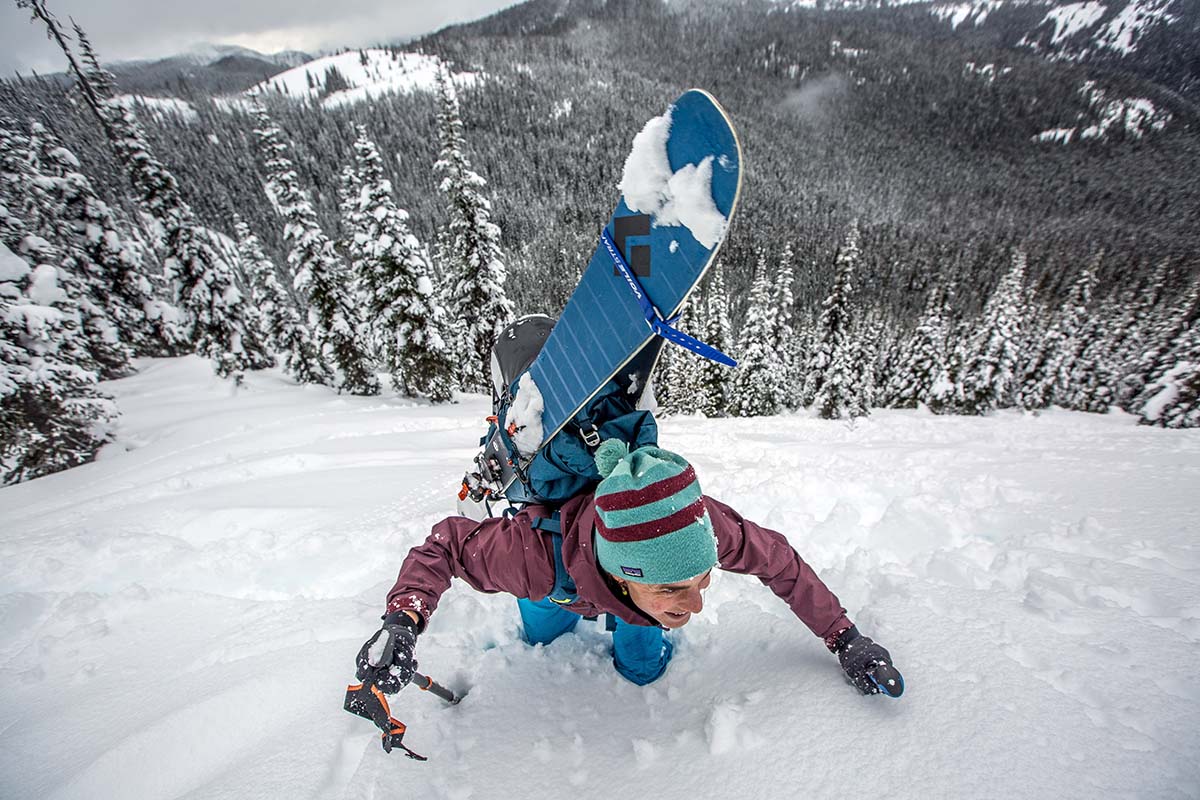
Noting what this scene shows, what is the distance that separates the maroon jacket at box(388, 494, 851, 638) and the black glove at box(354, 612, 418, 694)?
5.8 inches

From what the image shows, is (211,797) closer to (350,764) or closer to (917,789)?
(350,764)

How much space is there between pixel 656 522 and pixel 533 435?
169cm

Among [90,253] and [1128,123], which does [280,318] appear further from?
[1128,123]

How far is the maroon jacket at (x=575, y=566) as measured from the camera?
245 cm

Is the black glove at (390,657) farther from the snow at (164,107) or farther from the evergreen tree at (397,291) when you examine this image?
the snow at (164,107)

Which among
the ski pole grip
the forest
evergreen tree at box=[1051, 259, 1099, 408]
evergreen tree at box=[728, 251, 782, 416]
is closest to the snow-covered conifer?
the forest

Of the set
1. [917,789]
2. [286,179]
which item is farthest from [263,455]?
[286,179]

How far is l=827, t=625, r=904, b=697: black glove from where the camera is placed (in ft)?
7.16

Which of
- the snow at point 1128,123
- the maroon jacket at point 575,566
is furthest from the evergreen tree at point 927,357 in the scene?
the snow at point 1128,123

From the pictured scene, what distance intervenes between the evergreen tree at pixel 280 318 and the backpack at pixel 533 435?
23.7 meters

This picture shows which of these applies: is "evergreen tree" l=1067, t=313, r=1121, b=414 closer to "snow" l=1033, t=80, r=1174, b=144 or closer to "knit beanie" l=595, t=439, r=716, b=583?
"knit beanie" l=595, t=439, r=716, b=583

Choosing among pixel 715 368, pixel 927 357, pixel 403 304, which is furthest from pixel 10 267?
pixel 927 357

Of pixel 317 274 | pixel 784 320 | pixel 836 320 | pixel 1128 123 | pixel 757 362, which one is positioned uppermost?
pixel 317 274

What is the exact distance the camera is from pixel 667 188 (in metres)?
2.99
